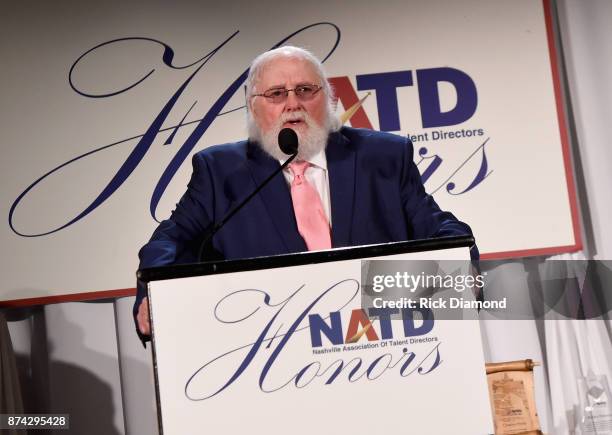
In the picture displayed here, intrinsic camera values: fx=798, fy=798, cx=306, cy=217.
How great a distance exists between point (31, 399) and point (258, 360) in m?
2.65

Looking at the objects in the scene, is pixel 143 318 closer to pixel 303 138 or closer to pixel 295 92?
pixel 303 138

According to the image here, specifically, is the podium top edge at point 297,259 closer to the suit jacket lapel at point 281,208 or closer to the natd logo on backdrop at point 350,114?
the suit jacket lapel at point 281,208

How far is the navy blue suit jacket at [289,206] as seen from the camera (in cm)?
248

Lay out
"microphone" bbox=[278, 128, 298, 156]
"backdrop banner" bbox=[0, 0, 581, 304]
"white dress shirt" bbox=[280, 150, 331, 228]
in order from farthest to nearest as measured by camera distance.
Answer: "backdrop banner" bbox=[0, 0, 581, 304] < "white dress shirt" bbox=[280, 150, 331, 228] < "microphone" bbox=[278, 128, 298, 156]

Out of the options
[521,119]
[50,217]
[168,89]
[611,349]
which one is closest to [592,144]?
[521,119]

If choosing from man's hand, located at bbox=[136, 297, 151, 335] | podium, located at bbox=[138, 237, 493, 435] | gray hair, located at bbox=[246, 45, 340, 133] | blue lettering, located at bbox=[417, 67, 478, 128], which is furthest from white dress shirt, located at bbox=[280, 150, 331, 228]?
blue lettering, located at bbox=[417, 67, 478, 128]

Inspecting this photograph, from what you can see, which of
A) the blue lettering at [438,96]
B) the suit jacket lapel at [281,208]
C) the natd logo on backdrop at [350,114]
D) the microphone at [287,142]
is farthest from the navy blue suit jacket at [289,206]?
the blue lettering at [438,96]

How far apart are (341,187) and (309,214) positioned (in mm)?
134

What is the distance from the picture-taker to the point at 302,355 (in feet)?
5.35

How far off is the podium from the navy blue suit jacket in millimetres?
750

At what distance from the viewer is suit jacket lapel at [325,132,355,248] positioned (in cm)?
249

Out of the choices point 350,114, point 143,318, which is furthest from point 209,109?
point 143,318

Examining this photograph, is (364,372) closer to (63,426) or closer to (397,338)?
(397,338)

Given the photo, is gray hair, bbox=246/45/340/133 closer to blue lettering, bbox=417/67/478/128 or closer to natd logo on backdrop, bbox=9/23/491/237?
natd logo on backdrop, bbox=9/23/491/237
